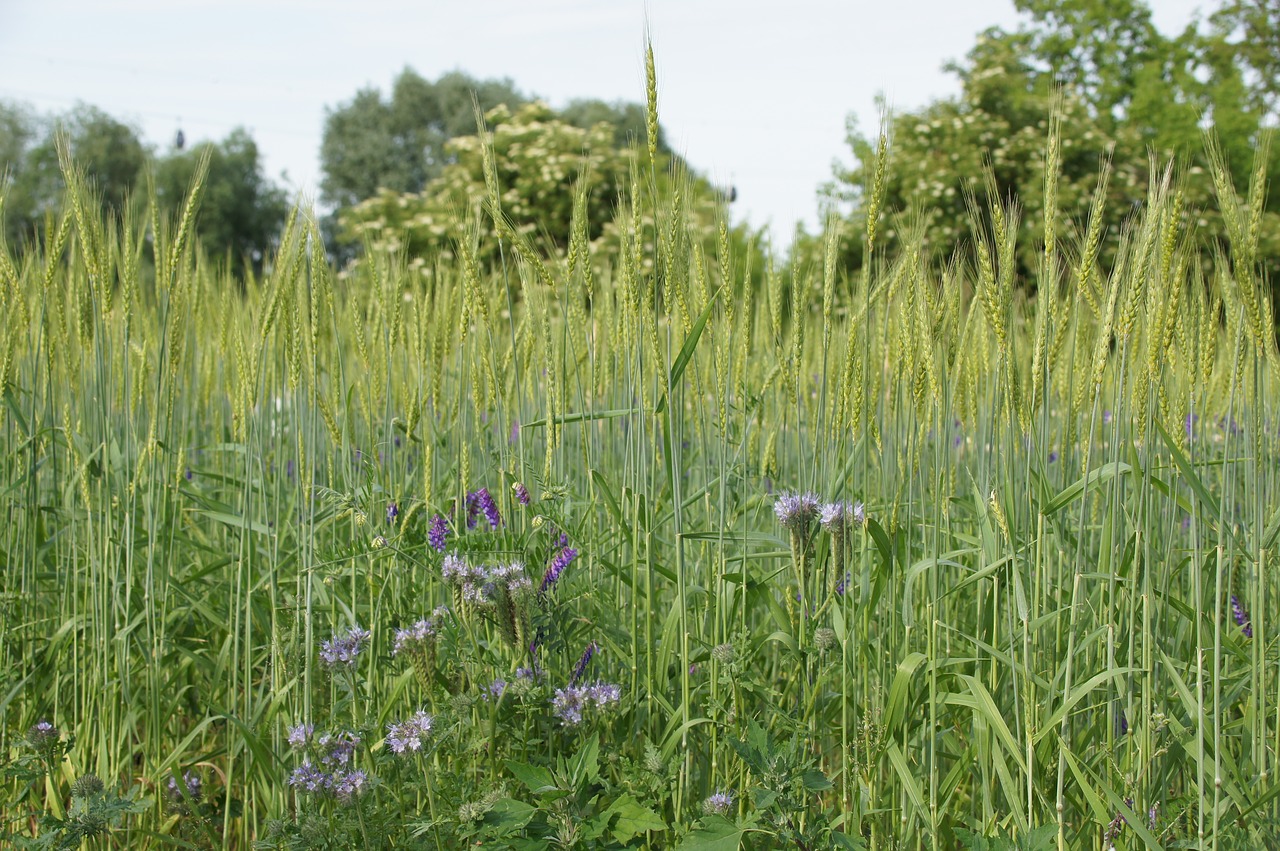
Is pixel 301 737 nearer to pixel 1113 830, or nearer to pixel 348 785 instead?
pixel 348 785

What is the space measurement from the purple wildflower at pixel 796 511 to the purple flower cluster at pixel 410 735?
60 cm

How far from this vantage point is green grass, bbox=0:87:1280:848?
1.29m

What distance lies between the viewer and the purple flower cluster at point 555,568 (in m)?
1.54

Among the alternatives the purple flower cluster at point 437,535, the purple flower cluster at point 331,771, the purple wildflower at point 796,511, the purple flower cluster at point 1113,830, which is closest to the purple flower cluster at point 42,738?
the purple flower cluster at point 331,771

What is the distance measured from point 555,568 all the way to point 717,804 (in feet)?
1.52

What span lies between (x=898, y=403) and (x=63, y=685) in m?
1.78

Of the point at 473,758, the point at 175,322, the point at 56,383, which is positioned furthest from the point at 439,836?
the point at 56,383

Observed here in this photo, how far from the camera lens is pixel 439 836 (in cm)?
133

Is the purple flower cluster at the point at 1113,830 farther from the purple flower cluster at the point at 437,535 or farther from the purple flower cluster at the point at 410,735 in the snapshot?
the purple flower cluster at the point at 437,535

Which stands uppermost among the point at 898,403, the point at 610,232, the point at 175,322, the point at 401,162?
the point at 401,162

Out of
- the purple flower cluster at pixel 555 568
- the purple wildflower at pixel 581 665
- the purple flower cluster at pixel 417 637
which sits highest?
the purple flower cluster at pixel 555 568

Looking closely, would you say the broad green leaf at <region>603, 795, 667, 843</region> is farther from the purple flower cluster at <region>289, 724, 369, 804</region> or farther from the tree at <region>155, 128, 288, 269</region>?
the tree at <region>155, 128, 288, 269</region>

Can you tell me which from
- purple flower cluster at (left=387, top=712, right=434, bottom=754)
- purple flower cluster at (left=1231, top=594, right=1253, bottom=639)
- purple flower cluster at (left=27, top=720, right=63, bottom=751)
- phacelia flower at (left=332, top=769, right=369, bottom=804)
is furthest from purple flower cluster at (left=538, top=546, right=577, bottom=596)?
purple flower cluster at (left=1231, top=594, right=1253, bottom=639)

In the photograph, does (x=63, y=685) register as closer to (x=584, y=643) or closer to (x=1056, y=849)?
(x=584, y=643)
